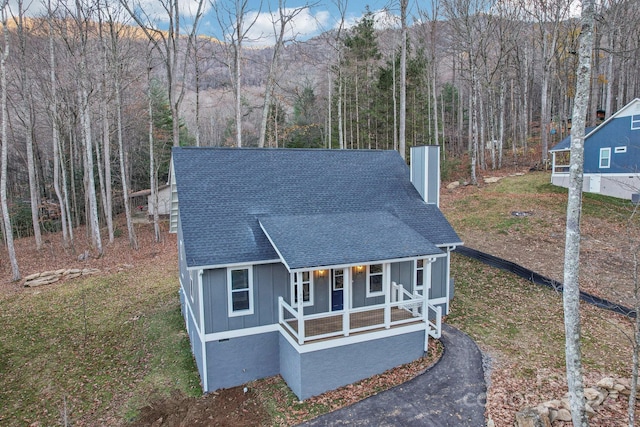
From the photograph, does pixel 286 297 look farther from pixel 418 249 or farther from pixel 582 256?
pixel 582 256

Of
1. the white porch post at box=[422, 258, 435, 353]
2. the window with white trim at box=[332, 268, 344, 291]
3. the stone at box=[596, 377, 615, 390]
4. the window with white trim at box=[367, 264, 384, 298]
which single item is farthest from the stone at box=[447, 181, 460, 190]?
the stone at box=[596, 377, 615, 390]

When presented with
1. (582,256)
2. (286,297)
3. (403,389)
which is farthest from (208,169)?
(582,256)

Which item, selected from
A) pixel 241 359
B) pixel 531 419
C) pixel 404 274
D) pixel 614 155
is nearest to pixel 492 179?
pixel 614 155

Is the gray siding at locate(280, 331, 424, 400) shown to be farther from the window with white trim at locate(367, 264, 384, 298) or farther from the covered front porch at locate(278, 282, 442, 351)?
the window with white trim at locate(367, 264, 384, 298)

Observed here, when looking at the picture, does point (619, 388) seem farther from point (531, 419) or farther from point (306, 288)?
point (306, 288)

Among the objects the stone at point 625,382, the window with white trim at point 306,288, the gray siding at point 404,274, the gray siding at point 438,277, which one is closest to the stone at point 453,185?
the gray siding at point 438,277

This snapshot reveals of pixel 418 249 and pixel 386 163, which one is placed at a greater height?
pixel 386 163
